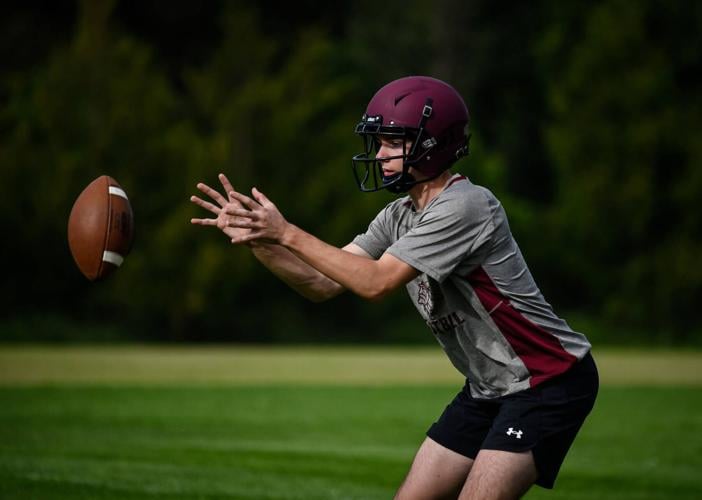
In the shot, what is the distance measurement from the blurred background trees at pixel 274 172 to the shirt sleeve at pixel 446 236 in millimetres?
26701

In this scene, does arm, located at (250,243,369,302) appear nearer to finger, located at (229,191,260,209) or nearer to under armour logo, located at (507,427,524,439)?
finger, located at (229,191,260,209)

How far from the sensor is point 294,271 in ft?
16.0

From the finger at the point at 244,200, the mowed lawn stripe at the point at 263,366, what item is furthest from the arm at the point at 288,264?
the mowed lawn stripe at the point at 263,366

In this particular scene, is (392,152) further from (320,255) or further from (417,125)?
(320,255)

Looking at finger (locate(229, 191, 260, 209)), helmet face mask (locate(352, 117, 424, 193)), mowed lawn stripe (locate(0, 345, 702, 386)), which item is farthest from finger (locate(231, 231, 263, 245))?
mowed lawn stripe (locate(0, 345, 702, 386))

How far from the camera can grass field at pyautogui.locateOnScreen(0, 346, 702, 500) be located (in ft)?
27.9

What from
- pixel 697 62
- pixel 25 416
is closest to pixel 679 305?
pixel 697 62

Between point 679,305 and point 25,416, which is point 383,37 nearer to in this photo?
point 679,305

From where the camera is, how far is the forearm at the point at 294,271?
477 cm

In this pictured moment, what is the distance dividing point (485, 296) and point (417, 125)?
692 millimetres

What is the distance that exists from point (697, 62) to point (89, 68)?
17.9m

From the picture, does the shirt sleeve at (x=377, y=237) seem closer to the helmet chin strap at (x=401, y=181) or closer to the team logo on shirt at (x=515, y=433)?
the helmet chin strap at (x=401, y=181)

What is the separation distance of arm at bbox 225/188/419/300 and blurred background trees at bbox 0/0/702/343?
26.7m

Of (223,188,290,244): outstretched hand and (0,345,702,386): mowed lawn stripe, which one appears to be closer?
(223,188,290,244): outstretched hand
